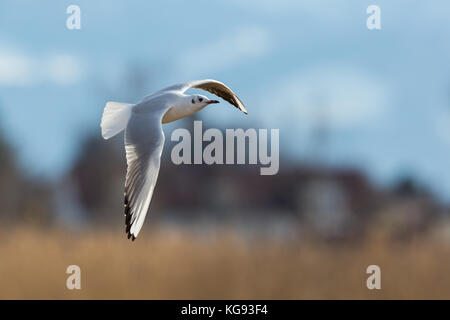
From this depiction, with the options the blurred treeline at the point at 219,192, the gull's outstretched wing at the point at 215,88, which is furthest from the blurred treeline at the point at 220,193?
the gull's outstretched wing at the point at 215,88

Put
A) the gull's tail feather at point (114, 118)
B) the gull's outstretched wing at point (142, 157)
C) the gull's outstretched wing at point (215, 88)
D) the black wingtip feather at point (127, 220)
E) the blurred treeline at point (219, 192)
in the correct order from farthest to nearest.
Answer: the blurred treeline at point (219, 192)
the gull's outstretched wing at point (215, 88)
the gull's tail feather at point (114, 118)
the gull's outstretched wing at point (142, 157)
the black wingtip feather at point (127, 220)

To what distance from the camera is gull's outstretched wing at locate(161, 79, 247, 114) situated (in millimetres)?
1831

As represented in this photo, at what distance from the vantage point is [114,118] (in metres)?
1.77

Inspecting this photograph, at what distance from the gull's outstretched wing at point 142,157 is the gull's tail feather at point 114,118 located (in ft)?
0.11

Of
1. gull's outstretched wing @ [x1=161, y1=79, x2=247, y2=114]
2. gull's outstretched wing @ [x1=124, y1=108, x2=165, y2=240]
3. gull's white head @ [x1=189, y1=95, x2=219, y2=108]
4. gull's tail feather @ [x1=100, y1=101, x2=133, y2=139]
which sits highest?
gull's outstretched wing @ [x1=161, y1=79, x2=247, y2=114]

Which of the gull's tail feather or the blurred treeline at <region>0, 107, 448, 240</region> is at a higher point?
the gull's tail feather

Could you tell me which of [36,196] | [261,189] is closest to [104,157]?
[36,196]

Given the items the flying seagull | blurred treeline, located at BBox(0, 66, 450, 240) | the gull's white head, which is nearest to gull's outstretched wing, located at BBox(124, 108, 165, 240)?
the flying seagull

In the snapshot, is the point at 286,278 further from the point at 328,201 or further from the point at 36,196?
the point at 328,201

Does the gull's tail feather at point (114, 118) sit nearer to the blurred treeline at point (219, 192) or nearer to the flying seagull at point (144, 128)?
the flying seagull at point (144, 128)

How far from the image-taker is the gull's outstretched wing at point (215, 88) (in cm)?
183

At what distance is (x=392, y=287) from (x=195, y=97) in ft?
5.82

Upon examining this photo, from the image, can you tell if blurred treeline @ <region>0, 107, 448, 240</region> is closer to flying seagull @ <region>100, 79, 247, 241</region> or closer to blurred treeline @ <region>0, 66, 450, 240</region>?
blurred treeline @ <region>0, 66, 450, 240</region>
